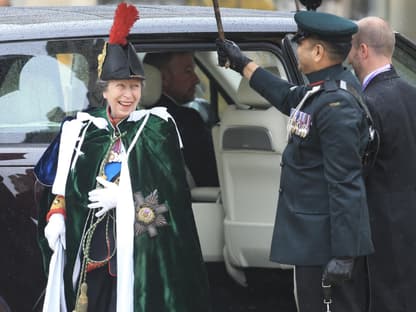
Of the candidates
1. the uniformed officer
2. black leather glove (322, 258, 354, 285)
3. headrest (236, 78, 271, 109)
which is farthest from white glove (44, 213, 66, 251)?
headrest (236, 78, 271, 109)

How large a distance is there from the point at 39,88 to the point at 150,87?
100 centimetres

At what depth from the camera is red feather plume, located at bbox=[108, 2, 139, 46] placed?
A: 147 inches

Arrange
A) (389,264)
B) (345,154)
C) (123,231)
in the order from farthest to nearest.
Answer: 1. (389,264)
2. (123,231)
3. (345,154)

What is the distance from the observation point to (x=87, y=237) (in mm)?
3855

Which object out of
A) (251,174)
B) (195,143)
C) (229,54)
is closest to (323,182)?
(229,54)

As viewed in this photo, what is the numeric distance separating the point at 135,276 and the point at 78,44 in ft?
3.55

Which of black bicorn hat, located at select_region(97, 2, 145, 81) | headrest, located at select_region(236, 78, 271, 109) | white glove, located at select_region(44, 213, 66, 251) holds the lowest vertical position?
white glove, located at select_region(44, 213, 66, 251)

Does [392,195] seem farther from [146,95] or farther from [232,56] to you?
[146,95]

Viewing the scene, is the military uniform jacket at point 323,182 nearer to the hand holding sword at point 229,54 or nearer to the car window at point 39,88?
the hand holding sword at point 229,54

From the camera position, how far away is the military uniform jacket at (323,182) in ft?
11.7

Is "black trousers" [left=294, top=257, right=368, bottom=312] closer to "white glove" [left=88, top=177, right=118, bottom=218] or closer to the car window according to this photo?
"white glove" [left=88, top=177, right=118, bottom=218]

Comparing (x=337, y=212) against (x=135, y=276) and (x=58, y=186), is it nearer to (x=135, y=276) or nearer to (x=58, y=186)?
(x=135, y=276)

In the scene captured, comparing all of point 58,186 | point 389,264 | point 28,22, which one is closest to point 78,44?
point 28,22

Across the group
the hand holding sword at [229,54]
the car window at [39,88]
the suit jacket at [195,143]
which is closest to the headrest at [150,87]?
the suit jacket at [195,143]
